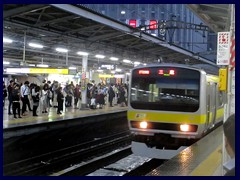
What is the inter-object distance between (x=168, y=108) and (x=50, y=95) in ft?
29.2

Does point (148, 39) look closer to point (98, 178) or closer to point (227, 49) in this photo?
point (227, 49)

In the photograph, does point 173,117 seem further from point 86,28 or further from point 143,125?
point 86,28

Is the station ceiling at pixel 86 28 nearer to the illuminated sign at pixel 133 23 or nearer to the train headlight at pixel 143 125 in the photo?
the illuminated sign at pixel 133 23

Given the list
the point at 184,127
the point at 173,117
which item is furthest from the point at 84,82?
the point at 184,127

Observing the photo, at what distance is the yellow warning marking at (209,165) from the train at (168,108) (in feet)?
3.97

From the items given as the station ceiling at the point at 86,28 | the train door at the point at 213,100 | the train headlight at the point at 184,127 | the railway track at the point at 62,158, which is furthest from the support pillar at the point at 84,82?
the train headlight at the point at 184,127

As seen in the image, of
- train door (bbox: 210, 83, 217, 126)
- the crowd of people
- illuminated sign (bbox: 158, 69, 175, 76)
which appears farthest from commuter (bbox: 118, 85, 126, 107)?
illuminated sign (bbox: 158, 69, 175, 76)

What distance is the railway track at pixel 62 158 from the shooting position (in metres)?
8.16

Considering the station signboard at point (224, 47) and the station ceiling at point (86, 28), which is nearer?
the station signboard at point (224, 47)

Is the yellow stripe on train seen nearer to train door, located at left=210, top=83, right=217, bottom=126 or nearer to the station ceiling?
train door, located at left=210, top=83, right=217, bottom=126

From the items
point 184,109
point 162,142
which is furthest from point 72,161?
point 184,109

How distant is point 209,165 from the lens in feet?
18.6

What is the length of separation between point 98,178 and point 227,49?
8.58ft

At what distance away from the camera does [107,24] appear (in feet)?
24.8
